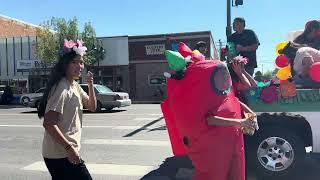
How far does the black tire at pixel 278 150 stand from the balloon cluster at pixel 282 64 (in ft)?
3.48

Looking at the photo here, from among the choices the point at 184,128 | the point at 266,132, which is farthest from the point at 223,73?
the point at 266,132

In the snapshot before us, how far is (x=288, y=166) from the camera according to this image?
19.9 feet

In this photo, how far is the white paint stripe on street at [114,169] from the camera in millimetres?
7340

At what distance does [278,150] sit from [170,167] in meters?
2.16

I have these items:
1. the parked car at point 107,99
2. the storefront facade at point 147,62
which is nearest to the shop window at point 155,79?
the storefront facade at point 147,62

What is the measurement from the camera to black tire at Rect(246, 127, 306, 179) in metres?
6.00

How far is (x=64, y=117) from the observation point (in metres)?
3.66

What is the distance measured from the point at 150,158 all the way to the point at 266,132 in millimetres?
2959

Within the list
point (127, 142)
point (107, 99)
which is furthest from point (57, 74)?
point (107, 99)

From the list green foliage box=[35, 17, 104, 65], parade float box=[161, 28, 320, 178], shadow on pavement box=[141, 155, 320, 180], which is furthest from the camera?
green foliage box=[35, 17, 104, 65]

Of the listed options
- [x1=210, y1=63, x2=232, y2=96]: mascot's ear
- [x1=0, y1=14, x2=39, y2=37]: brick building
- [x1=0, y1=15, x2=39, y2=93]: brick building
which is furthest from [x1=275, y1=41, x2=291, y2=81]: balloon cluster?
[x1=0, y1=14, x2=39, y2=37]: brick building

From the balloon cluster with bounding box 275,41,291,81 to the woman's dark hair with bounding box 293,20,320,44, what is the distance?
0.22 meters

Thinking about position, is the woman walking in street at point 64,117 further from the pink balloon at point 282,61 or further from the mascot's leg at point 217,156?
the pink balloon at point 282,61

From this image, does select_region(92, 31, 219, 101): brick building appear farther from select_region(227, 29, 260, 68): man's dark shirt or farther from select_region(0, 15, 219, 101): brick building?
select_region(227, 29, 260, 68): man's dark shirt
